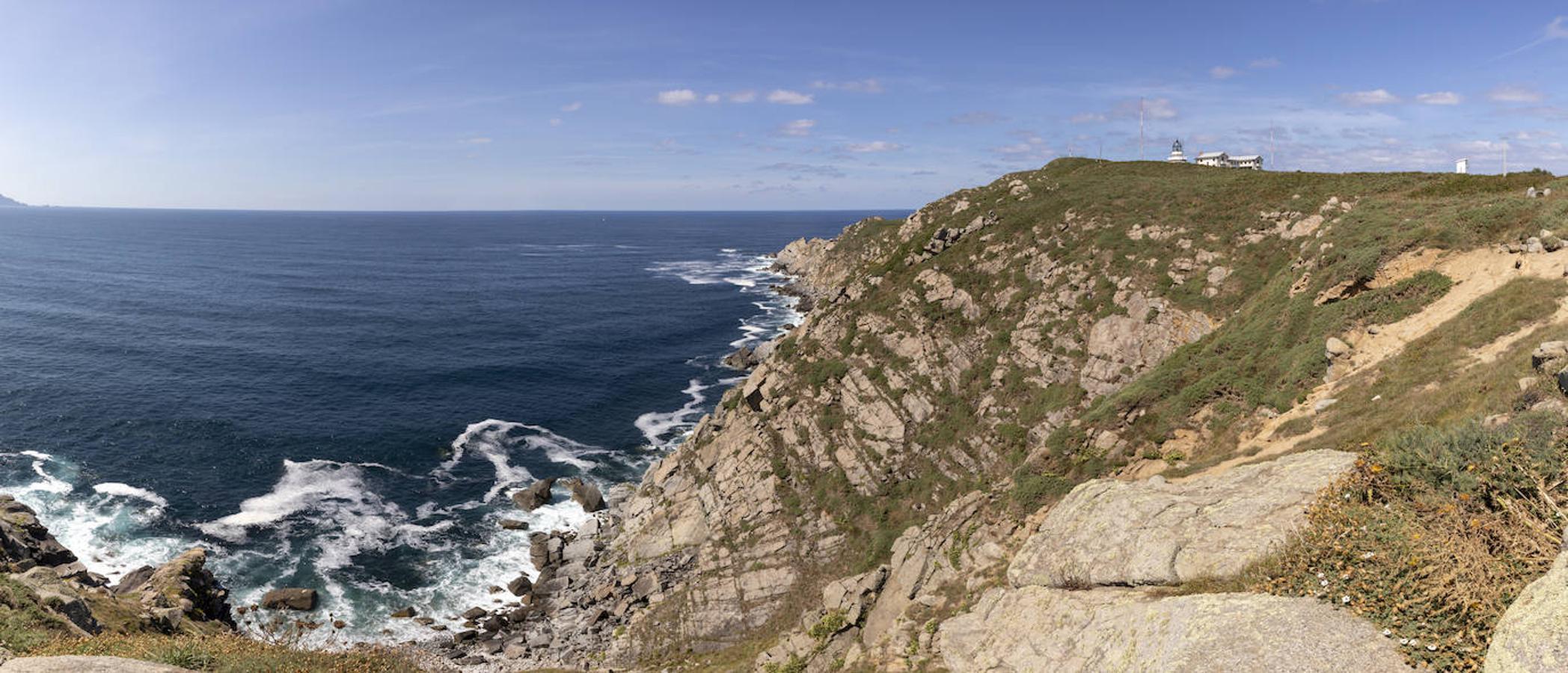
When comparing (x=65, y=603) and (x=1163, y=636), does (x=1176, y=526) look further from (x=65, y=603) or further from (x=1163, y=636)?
(x=65, y=603)

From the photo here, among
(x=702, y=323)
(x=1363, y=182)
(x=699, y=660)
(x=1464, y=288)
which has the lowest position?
(x=699, y=660)

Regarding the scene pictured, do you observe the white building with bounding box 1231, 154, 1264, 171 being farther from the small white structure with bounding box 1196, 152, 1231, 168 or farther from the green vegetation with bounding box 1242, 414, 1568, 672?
the green vegetation with bounding box 1242, 414, 1568, 672

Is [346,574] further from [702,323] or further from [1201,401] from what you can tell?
[702,323]

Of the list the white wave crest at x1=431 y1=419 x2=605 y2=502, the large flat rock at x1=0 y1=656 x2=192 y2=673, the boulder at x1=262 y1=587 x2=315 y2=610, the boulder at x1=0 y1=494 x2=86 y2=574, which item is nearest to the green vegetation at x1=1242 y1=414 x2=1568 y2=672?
the large flat rock at x1=0 y1=656 x2=192 y2=673

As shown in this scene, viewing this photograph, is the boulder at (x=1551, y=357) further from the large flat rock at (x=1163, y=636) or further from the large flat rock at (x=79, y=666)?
the large flat rock at (x=79, y=666)

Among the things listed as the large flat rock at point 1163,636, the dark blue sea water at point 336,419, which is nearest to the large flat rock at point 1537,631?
the large flat rock at point 1163,636

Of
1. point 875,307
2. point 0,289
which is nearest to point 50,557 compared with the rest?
point 875,307
